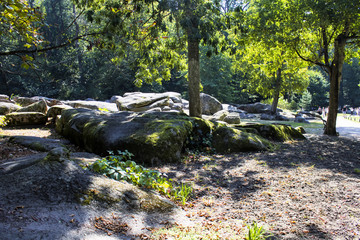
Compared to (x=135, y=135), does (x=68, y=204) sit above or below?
below

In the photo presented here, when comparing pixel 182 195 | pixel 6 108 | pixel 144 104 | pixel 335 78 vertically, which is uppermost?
pixel 335 78

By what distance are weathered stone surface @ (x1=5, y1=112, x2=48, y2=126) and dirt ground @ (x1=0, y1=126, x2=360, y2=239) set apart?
4213 millimetres

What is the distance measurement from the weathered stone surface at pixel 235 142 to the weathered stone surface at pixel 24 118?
23.2 ft

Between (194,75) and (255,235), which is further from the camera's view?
(194,75)

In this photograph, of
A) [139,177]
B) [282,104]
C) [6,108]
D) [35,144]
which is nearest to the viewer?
[139,177]

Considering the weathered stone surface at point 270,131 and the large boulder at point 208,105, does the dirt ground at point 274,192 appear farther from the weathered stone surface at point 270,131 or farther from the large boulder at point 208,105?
the large boulder at point 208,105

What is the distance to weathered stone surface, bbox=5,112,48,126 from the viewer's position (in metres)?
10.2

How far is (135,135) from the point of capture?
604 cm

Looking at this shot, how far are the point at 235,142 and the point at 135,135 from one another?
2.73m

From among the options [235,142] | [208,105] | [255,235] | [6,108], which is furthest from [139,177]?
[208,105]

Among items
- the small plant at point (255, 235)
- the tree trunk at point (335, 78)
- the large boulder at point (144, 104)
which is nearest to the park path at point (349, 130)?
the tree trunk at point (335, 78)

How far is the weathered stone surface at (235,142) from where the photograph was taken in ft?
23.5

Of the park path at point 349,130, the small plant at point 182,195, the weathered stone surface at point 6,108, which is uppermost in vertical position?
the weathered stone surface at point 6,108

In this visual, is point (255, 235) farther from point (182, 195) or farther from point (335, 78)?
point (335, 78)
